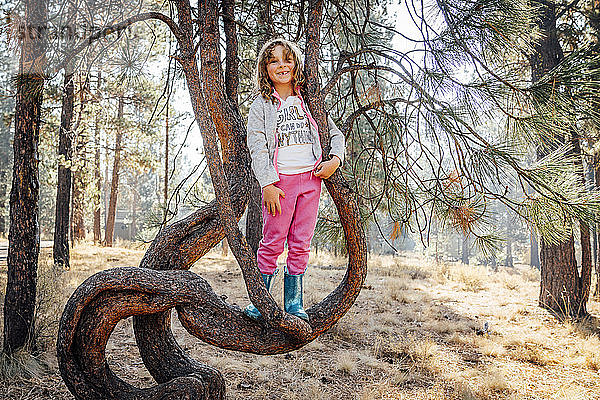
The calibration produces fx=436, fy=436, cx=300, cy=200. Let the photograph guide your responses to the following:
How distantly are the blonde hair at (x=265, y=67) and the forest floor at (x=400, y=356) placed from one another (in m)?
2.40

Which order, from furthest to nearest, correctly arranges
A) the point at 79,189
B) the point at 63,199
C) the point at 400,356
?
the point at 79,189 → the point at 63,199 → the point at 400,356

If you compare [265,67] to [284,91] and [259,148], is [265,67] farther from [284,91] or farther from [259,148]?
[259,148]

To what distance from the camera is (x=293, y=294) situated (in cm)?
223

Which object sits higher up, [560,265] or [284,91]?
[284,91]

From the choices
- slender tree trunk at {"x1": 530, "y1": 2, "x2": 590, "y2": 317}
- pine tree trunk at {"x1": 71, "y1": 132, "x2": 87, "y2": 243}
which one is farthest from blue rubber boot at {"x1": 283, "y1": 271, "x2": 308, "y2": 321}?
pine tree trunk at {"x1": 71, "y1": 132, "x2": 87, "y2": 243}

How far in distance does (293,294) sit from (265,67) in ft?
3.81

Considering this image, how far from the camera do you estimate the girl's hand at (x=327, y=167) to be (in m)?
2.05

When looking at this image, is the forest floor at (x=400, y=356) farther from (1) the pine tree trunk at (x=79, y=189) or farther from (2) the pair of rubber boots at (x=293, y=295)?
(1) the pine tree trunk at (x=79, y=189)

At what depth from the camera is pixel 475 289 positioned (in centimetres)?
891

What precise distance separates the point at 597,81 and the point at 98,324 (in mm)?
2900

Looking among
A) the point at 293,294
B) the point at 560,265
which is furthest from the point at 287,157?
the point at 560,265

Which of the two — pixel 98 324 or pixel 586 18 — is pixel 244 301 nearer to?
pixel 98 324

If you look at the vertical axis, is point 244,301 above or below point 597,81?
below

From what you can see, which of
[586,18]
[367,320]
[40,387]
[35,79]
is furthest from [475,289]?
[35,79]
